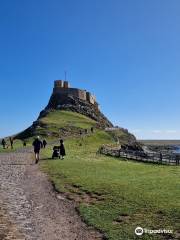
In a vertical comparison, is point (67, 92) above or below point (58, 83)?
below

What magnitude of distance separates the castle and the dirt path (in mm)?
132509

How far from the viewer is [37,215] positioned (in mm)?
14938

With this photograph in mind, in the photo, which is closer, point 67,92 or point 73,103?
point 73,103

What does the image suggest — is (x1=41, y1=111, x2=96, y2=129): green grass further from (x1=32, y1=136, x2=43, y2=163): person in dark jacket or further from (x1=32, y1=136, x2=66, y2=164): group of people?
(x1=32, y1=136, x2=43, y2=163): person in dark jacket

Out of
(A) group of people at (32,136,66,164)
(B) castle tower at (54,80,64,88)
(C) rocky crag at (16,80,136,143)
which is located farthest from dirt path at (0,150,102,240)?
(B) castle tower at (54,80,64,88)

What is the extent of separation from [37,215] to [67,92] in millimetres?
141541

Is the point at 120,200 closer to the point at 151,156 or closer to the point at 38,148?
the point at 38,148

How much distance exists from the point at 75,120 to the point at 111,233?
377 feet

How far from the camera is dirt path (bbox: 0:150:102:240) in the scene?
12.4 m

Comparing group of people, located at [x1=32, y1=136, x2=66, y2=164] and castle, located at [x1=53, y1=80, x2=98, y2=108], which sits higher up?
castle, located at [x1=53, y1=80, x2=98, y2=108]

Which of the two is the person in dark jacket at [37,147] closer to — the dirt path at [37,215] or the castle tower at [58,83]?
the dirt path at [37,215]

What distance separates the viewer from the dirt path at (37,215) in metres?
12.4

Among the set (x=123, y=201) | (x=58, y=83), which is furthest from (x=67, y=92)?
(x=123, y=201)

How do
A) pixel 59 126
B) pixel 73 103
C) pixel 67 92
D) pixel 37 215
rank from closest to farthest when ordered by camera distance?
pixel 37 215 → pixel 59 126 → pixel 73 103 → pixel 67 92
